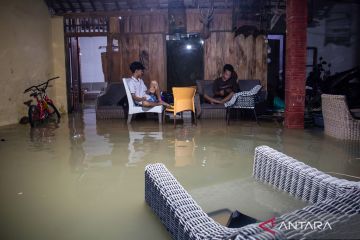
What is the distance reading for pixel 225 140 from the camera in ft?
17.7

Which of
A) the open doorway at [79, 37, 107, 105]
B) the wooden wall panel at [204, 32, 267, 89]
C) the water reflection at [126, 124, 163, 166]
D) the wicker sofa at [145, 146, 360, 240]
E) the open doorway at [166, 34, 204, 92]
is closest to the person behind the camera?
the wicker sofa at [145, 146, 360, 240]

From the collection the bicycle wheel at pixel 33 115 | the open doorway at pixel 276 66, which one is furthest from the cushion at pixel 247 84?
the bicycle wheel at pixel 33 115

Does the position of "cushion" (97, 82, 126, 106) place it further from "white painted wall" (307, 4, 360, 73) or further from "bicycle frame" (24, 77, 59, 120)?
"white painted wall" (307, 4, 360, 73)

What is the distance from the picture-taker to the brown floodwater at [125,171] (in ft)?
8.36

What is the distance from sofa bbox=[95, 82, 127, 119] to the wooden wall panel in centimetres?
246

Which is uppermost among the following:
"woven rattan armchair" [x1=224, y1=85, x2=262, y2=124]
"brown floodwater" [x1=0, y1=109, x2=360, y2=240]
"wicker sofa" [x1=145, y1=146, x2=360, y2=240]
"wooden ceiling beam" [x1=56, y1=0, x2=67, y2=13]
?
"wooden ceiling beam" [x1=56, y1=0, x2=67, y2=13]

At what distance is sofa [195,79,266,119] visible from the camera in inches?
298

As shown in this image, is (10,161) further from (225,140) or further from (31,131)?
(225,140)

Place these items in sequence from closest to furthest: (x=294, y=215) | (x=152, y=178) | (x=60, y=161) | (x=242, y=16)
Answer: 1. (x=294, y=215)
2. (x=152, y=178)
3. (x=60, y=161)
4. (x=242, y=16)

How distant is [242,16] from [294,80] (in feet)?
11.0

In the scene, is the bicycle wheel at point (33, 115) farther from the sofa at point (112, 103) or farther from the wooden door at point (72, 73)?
the wooden door at point (72, 73)

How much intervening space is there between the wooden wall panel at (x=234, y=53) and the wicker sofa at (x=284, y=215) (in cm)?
605

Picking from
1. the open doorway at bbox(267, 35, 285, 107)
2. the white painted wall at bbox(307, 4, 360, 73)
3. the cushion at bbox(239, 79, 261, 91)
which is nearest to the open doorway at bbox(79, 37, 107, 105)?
the open doorway at bbox(267, 35, 285, 107)

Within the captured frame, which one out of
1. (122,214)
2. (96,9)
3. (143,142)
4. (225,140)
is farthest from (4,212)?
A: (96,9)
